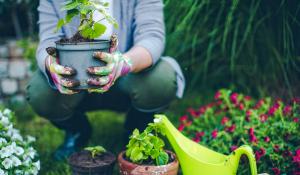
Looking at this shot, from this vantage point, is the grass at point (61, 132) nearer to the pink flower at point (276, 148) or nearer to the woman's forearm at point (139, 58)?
the woman's forearm at point (139, 58)

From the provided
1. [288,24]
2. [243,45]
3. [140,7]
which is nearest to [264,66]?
[243,45]

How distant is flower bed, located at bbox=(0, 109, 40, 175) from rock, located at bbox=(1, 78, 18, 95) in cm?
105

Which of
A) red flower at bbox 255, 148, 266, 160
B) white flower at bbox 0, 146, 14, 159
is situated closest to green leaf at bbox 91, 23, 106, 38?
white flower at bbox 0, 146, 14, 159

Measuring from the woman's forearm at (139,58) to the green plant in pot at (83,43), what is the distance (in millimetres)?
213

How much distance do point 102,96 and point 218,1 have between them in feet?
2.49

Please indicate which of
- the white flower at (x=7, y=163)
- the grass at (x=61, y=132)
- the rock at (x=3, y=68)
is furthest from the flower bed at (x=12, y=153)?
the rock at (x=3, y=68)

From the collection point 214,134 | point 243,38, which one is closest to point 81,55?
point 214,134

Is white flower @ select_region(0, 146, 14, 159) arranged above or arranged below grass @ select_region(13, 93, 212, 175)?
above

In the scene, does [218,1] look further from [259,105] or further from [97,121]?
[97,121]

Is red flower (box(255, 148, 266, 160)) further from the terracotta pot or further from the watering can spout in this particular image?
the terracotta pot

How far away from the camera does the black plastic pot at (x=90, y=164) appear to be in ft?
4.44

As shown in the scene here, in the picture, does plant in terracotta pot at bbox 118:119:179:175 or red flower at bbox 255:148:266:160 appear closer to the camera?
plant in terracotta pot at bbox 118:119:179:175

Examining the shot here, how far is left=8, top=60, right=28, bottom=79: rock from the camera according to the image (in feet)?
8.70

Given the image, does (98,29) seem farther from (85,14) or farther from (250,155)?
(250,155)
